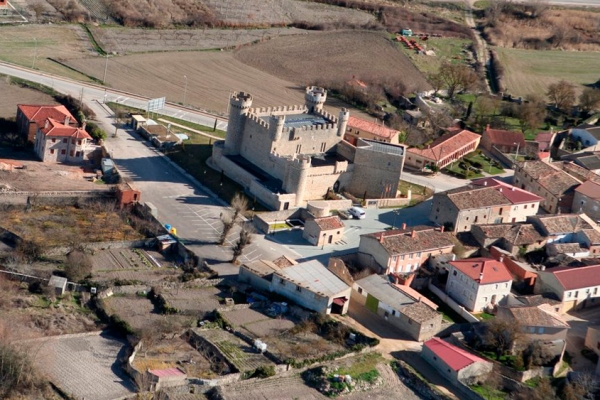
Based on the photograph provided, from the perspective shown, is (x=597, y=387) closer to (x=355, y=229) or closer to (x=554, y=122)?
(x=355, y=229)

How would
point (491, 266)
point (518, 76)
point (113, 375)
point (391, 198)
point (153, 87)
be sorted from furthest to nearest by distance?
1. point (518, 76)
2. point (153, 87)
3. point (391, 198)
4. point (491, 266)
5. point (113, 375)

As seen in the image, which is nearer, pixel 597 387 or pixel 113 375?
pixel 113 375

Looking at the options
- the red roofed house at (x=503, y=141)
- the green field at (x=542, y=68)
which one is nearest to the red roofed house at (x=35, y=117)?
the red roofed house at (x=503, y=141)

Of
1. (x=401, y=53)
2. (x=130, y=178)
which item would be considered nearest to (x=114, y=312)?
(x=130, y=178)

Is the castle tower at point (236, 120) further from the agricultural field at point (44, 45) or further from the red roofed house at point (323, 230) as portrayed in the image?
the agricultural field at point (44, 45)

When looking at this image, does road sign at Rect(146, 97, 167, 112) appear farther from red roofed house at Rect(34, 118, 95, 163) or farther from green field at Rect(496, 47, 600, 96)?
green field at Rect(496, 47, 600, 96)

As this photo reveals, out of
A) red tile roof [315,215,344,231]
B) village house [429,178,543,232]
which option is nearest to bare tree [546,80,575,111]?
village house [429,178,543,232]
